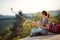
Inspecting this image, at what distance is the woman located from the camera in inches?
60.0

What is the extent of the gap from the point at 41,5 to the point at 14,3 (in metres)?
0.32

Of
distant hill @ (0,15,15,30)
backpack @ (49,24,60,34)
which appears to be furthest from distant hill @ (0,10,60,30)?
backpack @ (49,24,60,34)

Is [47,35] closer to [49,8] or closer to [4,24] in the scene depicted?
[49,8]

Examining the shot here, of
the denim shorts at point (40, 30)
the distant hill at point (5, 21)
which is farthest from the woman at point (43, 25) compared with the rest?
the distant hill at point (5, 21)

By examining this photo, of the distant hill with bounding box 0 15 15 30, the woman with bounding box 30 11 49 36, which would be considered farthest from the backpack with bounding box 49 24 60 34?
the distant hill with bounding box 0 15 15 30

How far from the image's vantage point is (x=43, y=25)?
5.04 feet

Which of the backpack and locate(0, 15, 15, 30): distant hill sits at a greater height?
locate(0, 15, 15, 30): distant hill

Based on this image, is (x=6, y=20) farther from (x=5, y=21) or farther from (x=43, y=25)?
(x=43, y=25)

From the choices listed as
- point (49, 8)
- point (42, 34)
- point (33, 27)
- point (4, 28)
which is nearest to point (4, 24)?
point (4, 28)

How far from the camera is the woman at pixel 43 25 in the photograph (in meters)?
1.52

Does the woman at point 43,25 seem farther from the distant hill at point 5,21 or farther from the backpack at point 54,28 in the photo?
the distant hill at point 5,21

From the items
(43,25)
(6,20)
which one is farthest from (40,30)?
(6,20)

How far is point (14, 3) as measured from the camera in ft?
5.14

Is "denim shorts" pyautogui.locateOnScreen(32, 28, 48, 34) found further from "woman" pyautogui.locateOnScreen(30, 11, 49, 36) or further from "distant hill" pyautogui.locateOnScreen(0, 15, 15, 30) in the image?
"distant hill" pyautogui.locateOnScreen(0, 15, 15, 30)
